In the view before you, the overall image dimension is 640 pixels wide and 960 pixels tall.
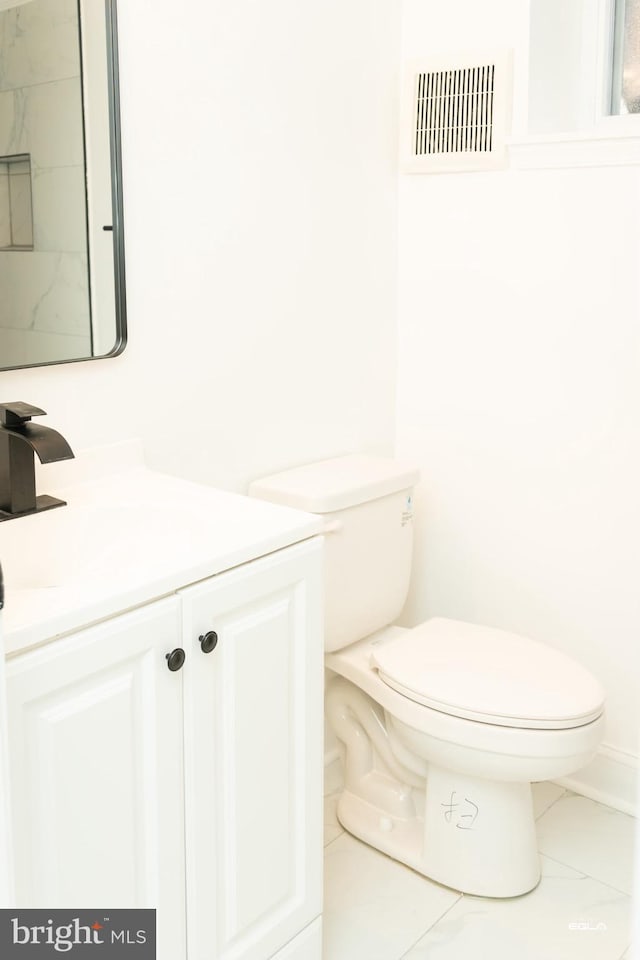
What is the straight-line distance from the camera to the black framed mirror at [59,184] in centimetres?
158

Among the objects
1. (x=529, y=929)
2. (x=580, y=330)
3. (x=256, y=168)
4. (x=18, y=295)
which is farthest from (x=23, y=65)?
(x=529, y=929)

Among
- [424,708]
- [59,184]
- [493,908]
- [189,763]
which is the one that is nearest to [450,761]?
[424,708]

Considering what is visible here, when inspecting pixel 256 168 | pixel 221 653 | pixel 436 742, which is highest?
pixel 256 168

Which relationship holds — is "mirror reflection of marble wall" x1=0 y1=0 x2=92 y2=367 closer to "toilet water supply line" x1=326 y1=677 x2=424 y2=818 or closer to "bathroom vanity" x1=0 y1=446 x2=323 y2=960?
"bathroom vanity" x1=0 y1=446 x2=323 y2=960

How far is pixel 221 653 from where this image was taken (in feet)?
4.77

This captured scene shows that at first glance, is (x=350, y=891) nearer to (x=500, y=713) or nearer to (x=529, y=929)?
(x=529, y=929)

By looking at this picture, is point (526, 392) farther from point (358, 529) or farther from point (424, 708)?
point (424, 708)

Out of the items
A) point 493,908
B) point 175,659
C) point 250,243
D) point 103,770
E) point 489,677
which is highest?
point 250,243

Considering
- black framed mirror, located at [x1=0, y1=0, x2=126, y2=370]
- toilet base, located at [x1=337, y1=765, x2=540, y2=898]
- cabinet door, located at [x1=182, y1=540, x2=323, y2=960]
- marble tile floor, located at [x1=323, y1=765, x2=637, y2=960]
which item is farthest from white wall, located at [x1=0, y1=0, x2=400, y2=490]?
marble tile floor, located at [x1=323, y1=765, x2=637, y2=960]

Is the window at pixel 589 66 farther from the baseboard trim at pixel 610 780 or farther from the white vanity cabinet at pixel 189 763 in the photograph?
the baseboard trim at pixel 610 780

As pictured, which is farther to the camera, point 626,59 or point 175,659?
point 626,59

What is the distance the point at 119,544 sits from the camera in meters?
1.47

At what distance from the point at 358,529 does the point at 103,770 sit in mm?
909

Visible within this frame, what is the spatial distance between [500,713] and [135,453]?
2.60 ft
